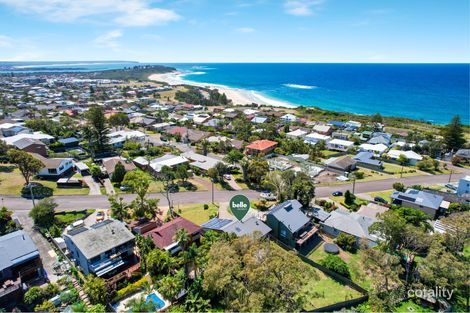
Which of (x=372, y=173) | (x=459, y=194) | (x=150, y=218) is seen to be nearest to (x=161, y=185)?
(x=150, y=218)

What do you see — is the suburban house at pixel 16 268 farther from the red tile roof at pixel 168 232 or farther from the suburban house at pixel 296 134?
the suburban house at pixel 296 134

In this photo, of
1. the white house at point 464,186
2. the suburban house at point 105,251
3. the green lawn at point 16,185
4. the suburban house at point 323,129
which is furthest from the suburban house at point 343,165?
the green lawn at point 16,185

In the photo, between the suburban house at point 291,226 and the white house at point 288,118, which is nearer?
the suburban house at point 291,226

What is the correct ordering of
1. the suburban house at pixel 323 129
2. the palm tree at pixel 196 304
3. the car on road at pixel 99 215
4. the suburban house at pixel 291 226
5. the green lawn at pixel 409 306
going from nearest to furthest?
the palm tree at pixel 196 304 → the green lawn at pixel 409 306 → the suburban house at pixel 291 226 → the car on road at pixel 99 215 → the suburban house at pixel 323 129

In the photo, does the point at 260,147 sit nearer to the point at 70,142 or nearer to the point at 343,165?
the point at 343,165

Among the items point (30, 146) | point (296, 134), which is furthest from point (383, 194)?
point (30, 146)

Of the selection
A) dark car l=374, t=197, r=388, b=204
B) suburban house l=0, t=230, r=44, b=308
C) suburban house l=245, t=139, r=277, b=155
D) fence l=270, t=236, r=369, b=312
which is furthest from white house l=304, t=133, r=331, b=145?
suburban house l=0, t=230, r=44, b=308

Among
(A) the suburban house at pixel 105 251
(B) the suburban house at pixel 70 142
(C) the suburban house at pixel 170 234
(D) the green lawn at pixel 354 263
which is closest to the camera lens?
(D) the green lawn at pixel 354 263

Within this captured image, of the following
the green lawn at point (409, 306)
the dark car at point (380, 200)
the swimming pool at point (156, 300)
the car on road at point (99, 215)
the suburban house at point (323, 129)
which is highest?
the suburban house at point (323, 129)
